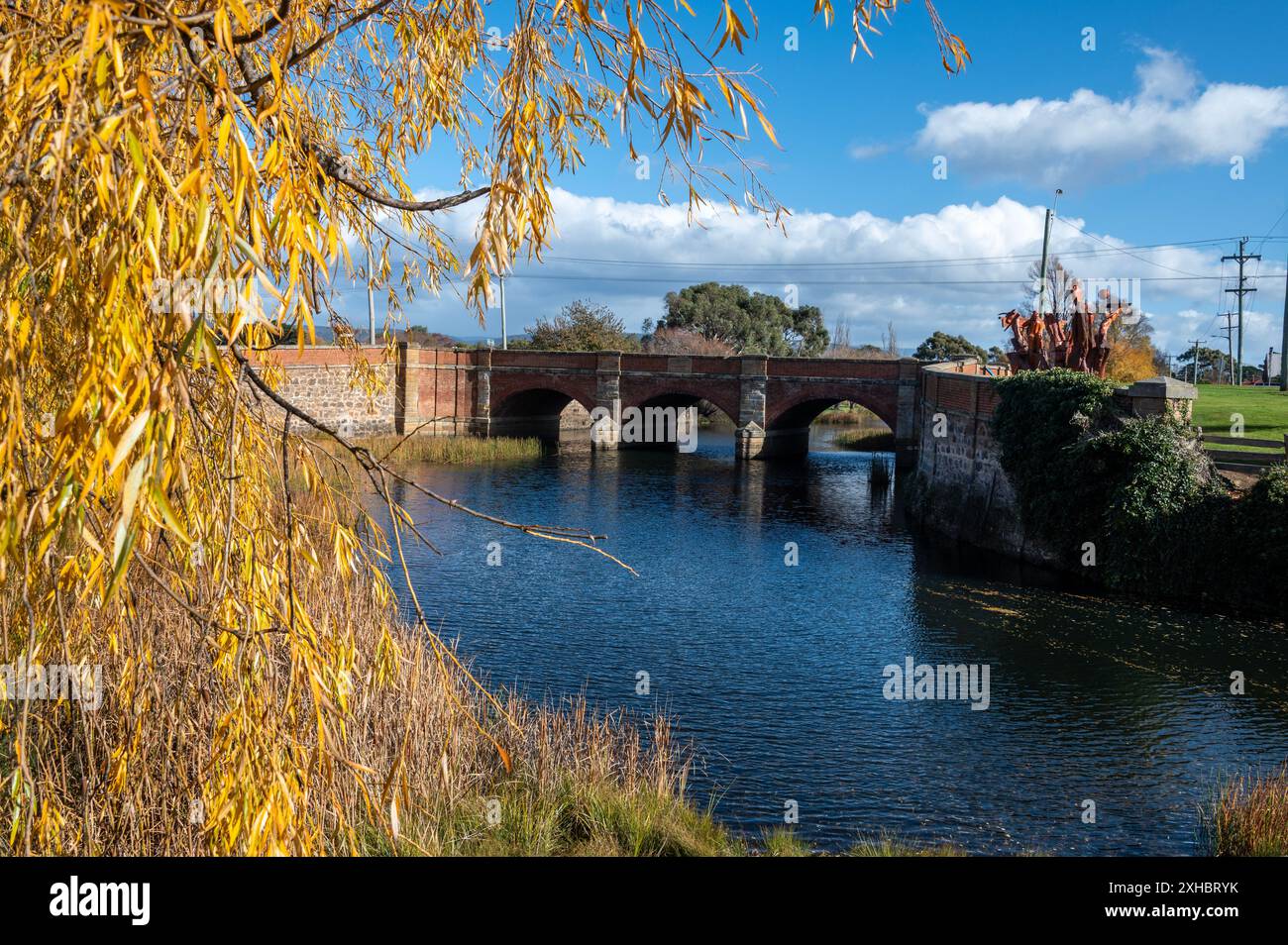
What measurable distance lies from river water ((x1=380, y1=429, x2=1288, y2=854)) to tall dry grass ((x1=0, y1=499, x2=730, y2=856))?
1500 millimetres

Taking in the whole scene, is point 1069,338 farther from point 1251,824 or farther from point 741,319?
point 741,319

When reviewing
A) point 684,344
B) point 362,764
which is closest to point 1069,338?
point 362,764

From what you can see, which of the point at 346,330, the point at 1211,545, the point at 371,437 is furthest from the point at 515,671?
the point at 371,437

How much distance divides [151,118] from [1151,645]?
15.6m

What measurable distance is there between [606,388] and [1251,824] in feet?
115

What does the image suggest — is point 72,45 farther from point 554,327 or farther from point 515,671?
point 554,327

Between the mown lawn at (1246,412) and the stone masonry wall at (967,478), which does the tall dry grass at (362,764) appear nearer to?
the stone masonry wall at (967,478)

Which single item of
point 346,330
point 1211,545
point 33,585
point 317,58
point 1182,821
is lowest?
point 1182,821

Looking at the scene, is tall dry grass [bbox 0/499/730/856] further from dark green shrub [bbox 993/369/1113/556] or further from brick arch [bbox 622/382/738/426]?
brick arch [bbox 622/382/738/426]

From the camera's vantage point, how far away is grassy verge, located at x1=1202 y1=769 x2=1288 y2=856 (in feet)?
26.9

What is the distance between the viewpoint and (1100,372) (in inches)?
1017

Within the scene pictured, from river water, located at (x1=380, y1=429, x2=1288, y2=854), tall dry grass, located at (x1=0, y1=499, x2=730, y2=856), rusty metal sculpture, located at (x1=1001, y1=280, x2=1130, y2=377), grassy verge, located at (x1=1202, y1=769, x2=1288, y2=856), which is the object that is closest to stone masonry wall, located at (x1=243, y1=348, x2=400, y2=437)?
river water, located at (x1=380, y1=429, x2=1288, y2=854)

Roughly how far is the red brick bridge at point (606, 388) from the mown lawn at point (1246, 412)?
381 inches

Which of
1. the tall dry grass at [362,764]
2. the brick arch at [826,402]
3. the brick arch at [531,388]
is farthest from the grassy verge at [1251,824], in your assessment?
the brick arch at [531,388]
